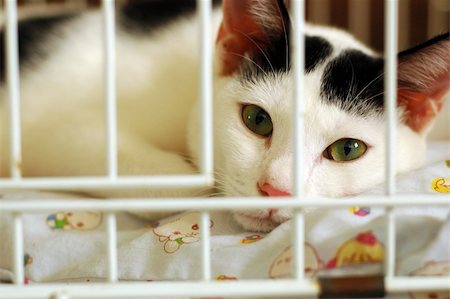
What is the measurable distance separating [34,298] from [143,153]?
55 centimetres

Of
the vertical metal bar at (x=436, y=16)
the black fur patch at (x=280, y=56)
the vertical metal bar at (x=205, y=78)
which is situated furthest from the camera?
the vertical metal bar at (x=436, y=16)

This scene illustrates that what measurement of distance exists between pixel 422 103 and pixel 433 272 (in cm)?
51

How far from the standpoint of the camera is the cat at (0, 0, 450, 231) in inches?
39.0

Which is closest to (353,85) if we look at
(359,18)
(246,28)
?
(246,28)

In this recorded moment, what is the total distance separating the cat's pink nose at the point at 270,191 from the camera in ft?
2.91

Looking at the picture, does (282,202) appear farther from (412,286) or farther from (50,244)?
(50,244)

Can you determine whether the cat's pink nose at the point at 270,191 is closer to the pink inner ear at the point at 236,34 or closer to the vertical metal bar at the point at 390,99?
the vertical metal bar at the point at 390,99

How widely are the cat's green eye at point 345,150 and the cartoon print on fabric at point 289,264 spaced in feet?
0.84

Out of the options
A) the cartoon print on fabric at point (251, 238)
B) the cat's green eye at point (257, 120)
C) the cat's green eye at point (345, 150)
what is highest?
the cat's green eye at point (257, 120)

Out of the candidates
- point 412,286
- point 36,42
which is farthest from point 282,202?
point 36,42

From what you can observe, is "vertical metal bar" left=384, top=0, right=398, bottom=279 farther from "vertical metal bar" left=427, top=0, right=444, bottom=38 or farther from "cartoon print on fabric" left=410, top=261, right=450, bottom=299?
"vertical metal bar" left=427, top=0, right=444, bottom=38

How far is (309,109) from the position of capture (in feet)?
3.32

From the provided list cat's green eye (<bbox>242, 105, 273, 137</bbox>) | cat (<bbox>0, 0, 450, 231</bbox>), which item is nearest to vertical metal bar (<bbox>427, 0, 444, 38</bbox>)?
cat (<bbox>0, 0, 450, 231</bbox>)

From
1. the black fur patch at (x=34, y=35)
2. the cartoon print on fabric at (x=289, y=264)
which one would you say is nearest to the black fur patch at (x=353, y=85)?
the cartoon print on fabric at (x=289, y=264)
